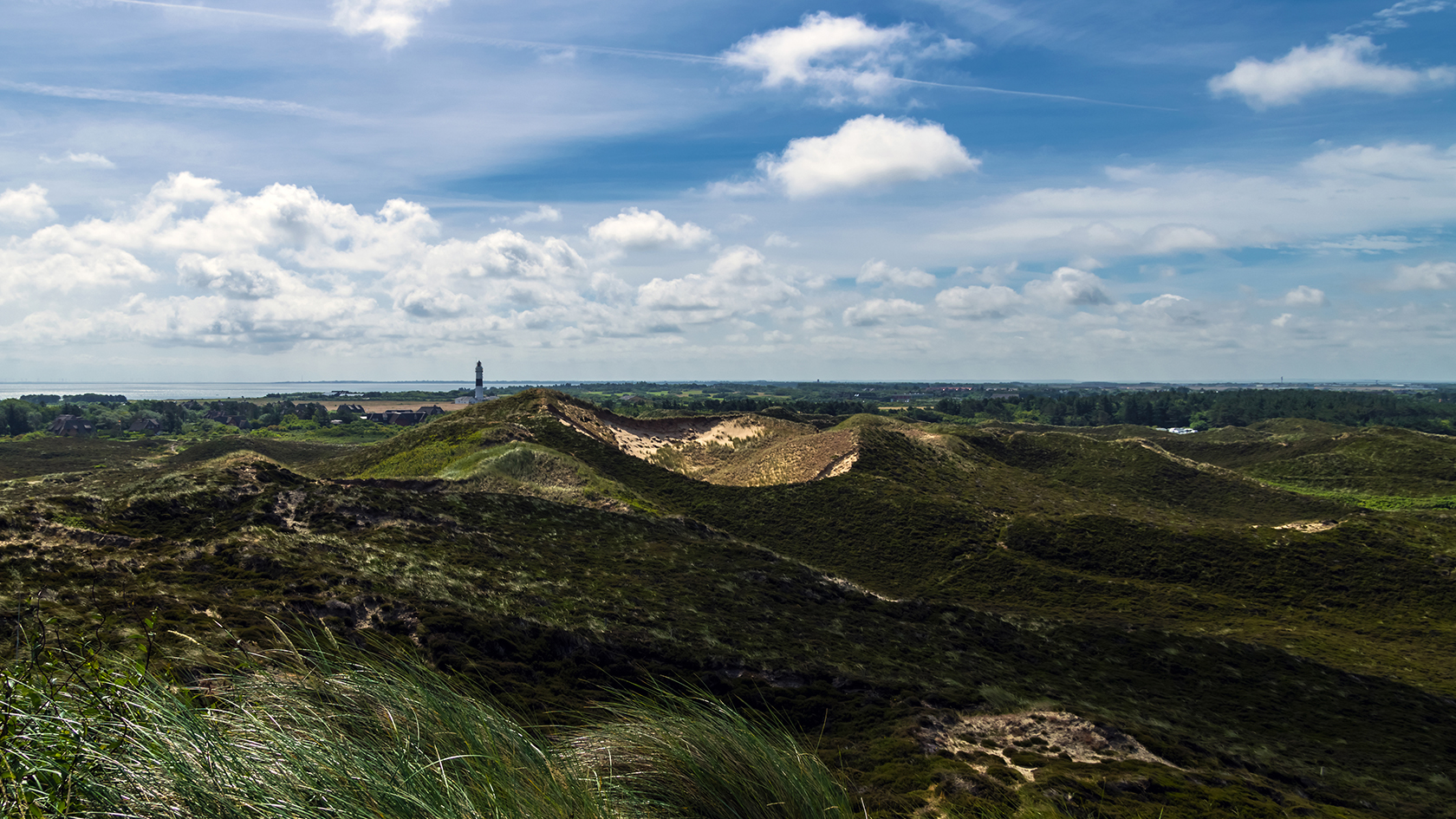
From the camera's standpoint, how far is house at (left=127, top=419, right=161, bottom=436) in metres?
158

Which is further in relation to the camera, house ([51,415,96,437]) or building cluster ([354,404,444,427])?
building cluster ([354,404,444,427])

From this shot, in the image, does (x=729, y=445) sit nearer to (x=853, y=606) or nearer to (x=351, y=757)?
(x=853, y=606)

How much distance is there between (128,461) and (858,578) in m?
108

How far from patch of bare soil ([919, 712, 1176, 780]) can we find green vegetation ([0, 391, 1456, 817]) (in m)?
0.18

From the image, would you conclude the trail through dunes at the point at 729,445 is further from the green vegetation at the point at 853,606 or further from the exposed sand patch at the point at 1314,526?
the exposed sand patch at the point at 1314,526

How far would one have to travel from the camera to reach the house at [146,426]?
520 feet

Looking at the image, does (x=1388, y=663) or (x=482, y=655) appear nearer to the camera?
(x=482, y=655)

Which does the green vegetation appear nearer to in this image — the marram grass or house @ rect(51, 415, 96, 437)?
the marram grass

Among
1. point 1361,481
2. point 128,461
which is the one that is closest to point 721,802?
point 1361,481

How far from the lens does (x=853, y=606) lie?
3503 cm

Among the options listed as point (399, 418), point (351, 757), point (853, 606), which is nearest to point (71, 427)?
point (399, 418)

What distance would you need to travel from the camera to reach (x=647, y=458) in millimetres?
72312

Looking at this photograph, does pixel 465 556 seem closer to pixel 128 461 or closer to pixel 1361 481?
pixel 128 461

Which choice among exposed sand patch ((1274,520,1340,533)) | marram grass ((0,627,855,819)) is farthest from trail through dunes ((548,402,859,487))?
marram grass ((0,627,855,819))
